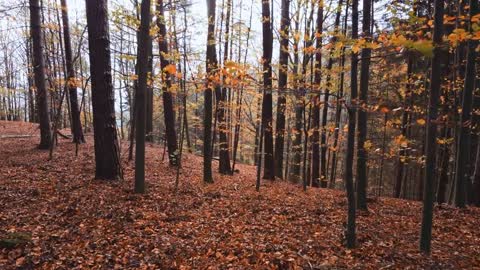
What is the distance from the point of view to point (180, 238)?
585cm

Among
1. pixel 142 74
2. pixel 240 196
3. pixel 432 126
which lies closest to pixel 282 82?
pixel 240 196

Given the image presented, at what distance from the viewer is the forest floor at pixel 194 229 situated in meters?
4.98

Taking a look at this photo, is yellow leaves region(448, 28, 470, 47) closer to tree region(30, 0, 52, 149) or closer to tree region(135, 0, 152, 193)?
tree region(135, 0, 152, 193)

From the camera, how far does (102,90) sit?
8102 millimetres

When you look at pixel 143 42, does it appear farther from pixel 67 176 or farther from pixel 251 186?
pixel 251 186

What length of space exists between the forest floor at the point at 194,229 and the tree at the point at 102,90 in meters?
0.62

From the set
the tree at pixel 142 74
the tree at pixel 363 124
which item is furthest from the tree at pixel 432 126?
the tree at pixel 142 74

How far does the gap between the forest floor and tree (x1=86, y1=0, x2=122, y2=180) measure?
0.62 metres

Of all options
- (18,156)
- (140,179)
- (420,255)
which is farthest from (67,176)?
(420,255)

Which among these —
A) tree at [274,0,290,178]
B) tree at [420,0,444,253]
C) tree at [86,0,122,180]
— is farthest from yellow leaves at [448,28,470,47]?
tree at [274,0,290,178]

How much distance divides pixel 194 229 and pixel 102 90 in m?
4.23

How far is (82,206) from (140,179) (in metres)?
1.39

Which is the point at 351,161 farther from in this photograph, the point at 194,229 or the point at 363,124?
the point at 194,229

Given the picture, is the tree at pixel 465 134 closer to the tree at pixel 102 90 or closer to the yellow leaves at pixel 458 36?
the yellow leaves at pixel 458 36
